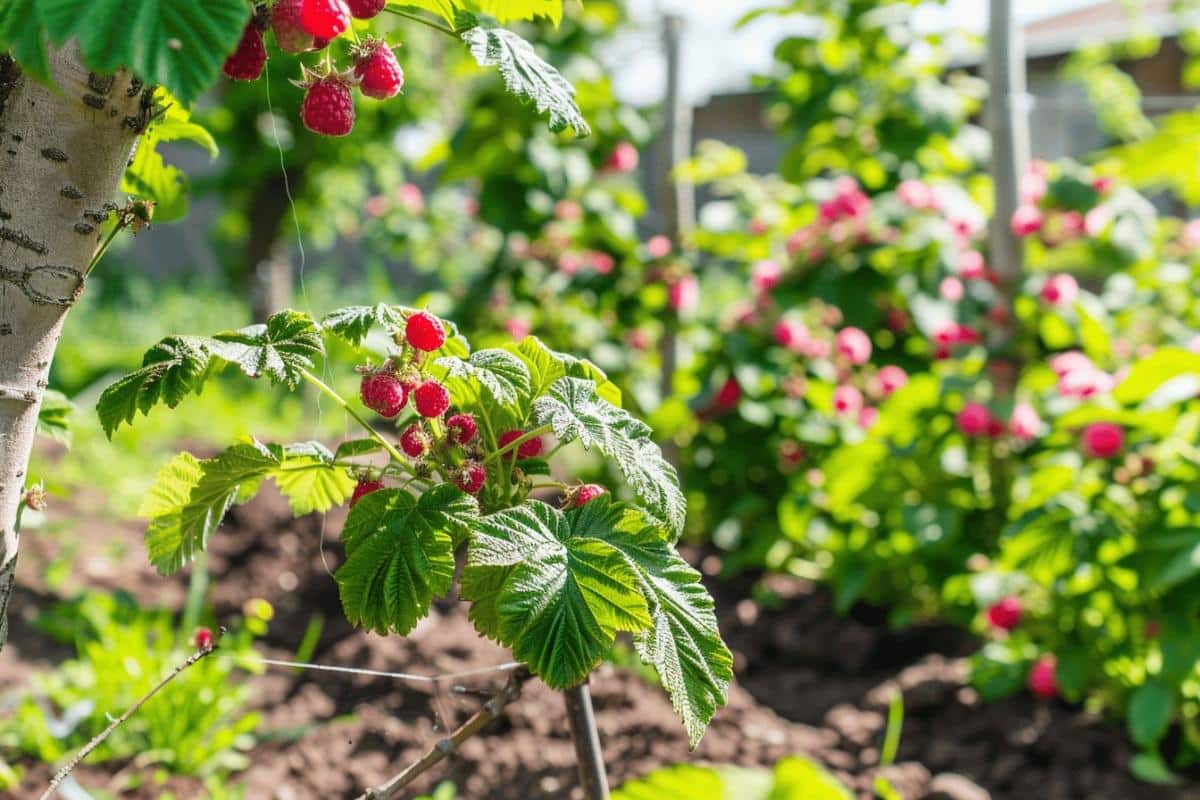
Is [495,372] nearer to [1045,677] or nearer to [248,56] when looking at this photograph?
[248,56]

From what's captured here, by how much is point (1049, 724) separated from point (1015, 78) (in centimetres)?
153

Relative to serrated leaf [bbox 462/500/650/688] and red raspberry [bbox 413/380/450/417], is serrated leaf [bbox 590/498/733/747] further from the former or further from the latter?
red raspberry [bbox 413/380/450/417]

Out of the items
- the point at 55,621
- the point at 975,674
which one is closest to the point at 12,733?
the point at 55,621

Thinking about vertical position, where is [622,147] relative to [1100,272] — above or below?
above

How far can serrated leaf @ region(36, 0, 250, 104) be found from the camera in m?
0.62

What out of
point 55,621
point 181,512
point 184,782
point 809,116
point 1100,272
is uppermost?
point 809,116

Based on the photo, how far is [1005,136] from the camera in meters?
2.63

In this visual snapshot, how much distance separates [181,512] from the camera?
1.02 meters

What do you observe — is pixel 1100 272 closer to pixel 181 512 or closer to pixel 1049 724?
pixel 1049 724

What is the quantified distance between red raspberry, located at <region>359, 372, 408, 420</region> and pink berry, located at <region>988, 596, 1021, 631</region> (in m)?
1.78

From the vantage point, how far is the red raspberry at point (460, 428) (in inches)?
36.8

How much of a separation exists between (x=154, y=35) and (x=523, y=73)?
336 millimetres

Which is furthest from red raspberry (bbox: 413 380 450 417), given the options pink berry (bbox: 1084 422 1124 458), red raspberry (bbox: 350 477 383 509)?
pink berry (bbox: 1084 422 1124 458)

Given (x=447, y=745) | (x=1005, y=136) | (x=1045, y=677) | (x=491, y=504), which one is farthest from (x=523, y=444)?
(x=1005, y=136)
